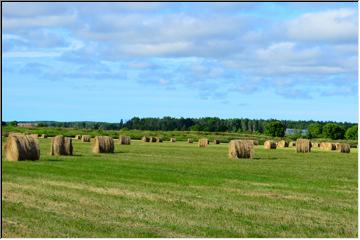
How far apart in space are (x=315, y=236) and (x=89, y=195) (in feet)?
23.1

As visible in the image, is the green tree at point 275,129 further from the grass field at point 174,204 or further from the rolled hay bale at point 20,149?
the grass field at point 174,204

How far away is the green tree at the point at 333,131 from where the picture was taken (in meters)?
146

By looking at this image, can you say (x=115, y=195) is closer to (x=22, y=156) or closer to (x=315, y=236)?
(x=315, y=236)

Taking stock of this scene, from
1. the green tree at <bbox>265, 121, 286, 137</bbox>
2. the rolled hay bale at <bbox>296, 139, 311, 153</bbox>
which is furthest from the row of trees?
the rolled hay bale at <bbox>296, 139, 311, 153</bbox>

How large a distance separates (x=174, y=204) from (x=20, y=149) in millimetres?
17140

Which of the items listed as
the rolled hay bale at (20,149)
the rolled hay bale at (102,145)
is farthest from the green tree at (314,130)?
the rolled hay bale at (20,149)

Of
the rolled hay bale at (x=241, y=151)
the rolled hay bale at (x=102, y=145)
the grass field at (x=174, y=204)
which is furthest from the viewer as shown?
the rolled hay bale at (x=102, y=145)

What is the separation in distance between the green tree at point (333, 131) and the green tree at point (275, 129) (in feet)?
29.8

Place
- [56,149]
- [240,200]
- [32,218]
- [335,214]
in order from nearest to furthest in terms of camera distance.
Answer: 1. [32,218]
2. [335,214]
3. [240,200]
4. [56,149]

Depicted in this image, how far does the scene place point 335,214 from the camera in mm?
14297

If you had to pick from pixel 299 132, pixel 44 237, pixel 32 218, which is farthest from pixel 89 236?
pixel 299 132

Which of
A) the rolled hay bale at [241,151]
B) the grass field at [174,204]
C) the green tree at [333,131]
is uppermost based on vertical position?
the green tree at [333,131]

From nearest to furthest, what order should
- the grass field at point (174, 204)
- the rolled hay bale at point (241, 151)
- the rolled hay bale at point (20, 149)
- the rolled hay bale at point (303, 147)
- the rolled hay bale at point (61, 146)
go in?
the grass field at point (174, 204), the rolled hay bale at point (20, 149), the rolled hay bale at point (61, 146), the rolled hay bale at point (241, 151), the rolled hay bale at point (303, 147)

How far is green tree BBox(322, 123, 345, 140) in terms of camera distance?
146m
